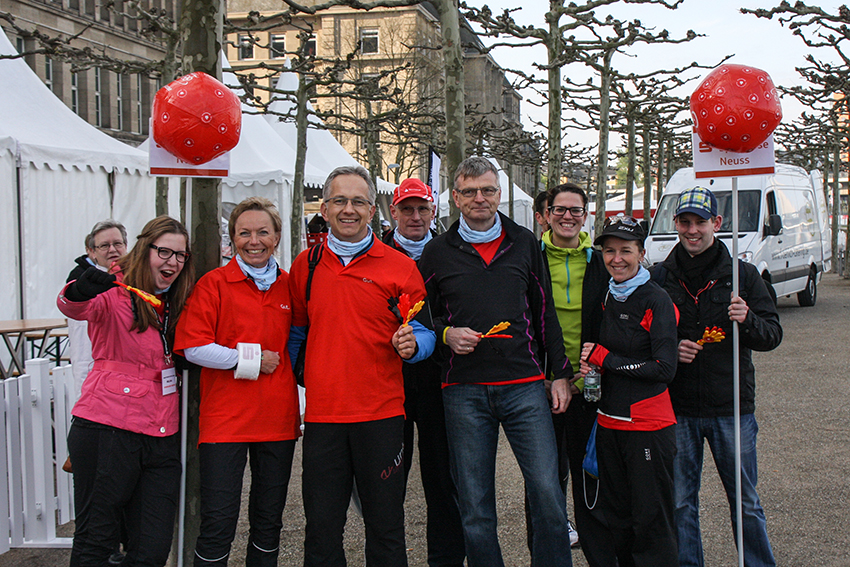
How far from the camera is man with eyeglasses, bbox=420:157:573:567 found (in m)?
3.31

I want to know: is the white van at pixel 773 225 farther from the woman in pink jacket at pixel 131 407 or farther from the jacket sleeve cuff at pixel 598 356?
the woman in pink jacket at pixel 131 407

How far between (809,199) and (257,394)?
53.5 ft

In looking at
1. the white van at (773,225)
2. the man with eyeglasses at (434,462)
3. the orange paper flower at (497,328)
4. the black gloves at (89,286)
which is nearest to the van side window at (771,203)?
the white van at (773,225)

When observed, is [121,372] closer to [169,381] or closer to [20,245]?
[169,381]

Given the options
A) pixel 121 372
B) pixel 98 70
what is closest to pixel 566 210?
pixel 121 372

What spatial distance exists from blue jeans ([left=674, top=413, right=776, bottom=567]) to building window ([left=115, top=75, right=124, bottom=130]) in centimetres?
2895

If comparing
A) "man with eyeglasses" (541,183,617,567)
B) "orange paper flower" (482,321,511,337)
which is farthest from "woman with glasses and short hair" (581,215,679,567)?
"orange paper flower" (482,321,511,337)

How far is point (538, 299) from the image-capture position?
3.41 m

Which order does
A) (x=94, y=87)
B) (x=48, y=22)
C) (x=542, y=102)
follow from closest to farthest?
1. (x=542, y=102)
2. (x=48, y=22)
3. (x=94, y=87)

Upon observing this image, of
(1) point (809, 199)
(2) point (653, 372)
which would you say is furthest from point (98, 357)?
(1) point (809, 199)

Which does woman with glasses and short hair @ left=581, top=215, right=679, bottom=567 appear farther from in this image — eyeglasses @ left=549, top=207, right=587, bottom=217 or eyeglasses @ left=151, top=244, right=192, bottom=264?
eyeglasses @ left=151, top=244, right=192, bottom=264

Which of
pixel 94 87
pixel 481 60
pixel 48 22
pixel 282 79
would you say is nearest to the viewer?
pixel 282 79

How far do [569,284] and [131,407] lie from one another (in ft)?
6.96

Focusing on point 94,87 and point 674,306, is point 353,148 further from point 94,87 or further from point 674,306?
point 674,306
